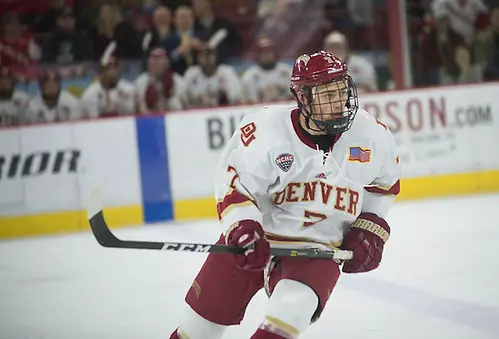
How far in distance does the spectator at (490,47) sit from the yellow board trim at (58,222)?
321 centimetres

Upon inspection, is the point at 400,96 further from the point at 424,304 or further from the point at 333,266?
the point at 333,266

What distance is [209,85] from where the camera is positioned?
6547mm

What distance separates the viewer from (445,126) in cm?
632

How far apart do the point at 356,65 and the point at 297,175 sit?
184 inches

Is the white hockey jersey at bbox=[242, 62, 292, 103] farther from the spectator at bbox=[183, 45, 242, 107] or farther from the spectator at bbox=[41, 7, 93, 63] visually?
the spectator at bbox=[41, 7, 93, 63]

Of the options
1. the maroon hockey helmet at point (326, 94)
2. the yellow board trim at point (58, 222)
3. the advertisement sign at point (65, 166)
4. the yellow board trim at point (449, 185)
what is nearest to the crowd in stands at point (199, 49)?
the advertisement sign at point (65, 166)

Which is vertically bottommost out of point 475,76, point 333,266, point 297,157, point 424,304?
point 424,304

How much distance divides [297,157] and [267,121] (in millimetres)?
130

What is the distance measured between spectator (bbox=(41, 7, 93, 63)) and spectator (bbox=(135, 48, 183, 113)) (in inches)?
25.5

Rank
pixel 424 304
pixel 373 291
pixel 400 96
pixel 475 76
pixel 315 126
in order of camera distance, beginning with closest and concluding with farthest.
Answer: pixel 315 126 → pixel 424 304 → pixel 373 291 → pixel 400 96 → pixel 475 76

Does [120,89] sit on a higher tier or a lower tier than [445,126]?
higher

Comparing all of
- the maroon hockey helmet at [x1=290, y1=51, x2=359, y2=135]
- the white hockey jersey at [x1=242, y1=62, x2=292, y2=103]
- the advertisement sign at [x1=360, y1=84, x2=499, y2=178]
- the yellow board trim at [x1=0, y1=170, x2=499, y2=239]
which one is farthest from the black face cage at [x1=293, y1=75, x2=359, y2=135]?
the white hockey jersey at [x1=242, y1=62, x2=292, y2=103]

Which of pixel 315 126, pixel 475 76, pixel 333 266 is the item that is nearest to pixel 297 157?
pixel 315 126

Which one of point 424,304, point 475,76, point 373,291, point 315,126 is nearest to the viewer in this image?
point 315,126
